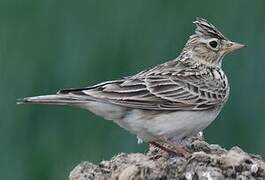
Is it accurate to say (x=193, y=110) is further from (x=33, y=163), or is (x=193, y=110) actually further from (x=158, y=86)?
(x=33, y=163)

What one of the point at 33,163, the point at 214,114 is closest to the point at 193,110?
the point at 214,114

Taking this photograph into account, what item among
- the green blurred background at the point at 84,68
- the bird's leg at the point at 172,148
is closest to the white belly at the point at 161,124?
the bird's leg at the point at 172,148

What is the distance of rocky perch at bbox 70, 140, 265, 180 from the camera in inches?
239

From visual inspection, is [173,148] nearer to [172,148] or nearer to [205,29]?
[172,148]

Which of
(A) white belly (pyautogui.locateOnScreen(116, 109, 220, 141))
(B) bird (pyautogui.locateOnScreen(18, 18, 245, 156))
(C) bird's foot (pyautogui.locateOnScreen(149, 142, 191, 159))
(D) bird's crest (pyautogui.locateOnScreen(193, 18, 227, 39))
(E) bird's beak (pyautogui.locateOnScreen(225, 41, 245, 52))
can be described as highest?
(D) bird's crest (pyautogui.locateOnScreen(193, 18, 227, 39))

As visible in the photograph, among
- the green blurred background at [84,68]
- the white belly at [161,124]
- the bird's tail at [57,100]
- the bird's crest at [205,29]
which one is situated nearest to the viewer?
the bird's tail at [57,100]

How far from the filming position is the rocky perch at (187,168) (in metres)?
6.08

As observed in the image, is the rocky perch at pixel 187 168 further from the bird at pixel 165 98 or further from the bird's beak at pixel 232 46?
the bird's beak at pixel 232 46

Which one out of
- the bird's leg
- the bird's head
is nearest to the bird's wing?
the bird's head

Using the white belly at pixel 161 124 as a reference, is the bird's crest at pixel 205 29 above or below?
above

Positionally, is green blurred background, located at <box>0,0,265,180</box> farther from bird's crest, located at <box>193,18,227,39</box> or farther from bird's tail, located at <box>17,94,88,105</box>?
bird's tail, located at <box>17,94,88,105</box>

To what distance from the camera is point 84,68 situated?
8.79 meters

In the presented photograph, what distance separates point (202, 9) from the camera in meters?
9.16

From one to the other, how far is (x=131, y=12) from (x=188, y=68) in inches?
45.0
